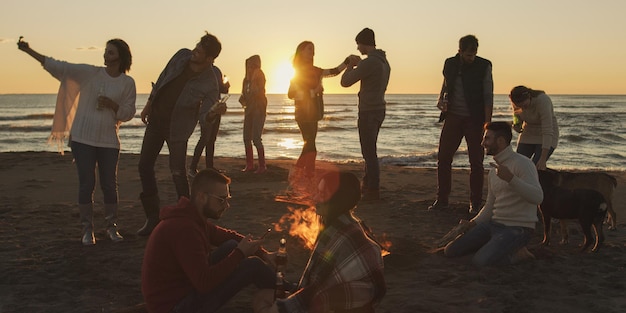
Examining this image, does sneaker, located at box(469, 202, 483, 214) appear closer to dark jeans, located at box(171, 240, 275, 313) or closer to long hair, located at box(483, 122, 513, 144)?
long hair, located at box(483, 122, 513, 144)

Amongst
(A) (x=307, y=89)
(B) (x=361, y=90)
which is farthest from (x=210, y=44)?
(A) (x=307, y=89)

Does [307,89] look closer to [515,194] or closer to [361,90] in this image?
[361,90]

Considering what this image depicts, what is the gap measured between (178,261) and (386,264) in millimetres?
2818

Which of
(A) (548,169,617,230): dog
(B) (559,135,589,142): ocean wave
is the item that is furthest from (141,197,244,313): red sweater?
(B) (559,135,589,142): ocean wave

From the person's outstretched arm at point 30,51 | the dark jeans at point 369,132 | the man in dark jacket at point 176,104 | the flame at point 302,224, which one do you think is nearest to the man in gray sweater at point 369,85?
the dark jeans at point 369,132

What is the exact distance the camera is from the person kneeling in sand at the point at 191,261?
3957 mm

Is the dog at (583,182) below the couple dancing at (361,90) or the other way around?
below

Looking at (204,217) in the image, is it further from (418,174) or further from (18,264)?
(418,174)

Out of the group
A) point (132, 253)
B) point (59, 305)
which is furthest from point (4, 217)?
point (59, 305)

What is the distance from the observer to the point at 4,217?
27.9 feet

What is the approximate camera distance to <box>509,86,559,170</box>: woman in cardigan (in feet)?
25.3

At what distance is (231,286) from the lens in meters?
4.36

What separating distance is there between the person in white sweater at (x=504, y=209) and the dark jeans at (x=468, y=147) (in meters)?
1.89

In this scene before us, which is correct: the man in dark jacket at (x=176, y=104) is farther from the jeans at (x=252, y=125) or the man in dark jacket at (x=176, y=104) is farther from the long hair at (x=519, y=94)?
the jeans at (x=252, y=125)
